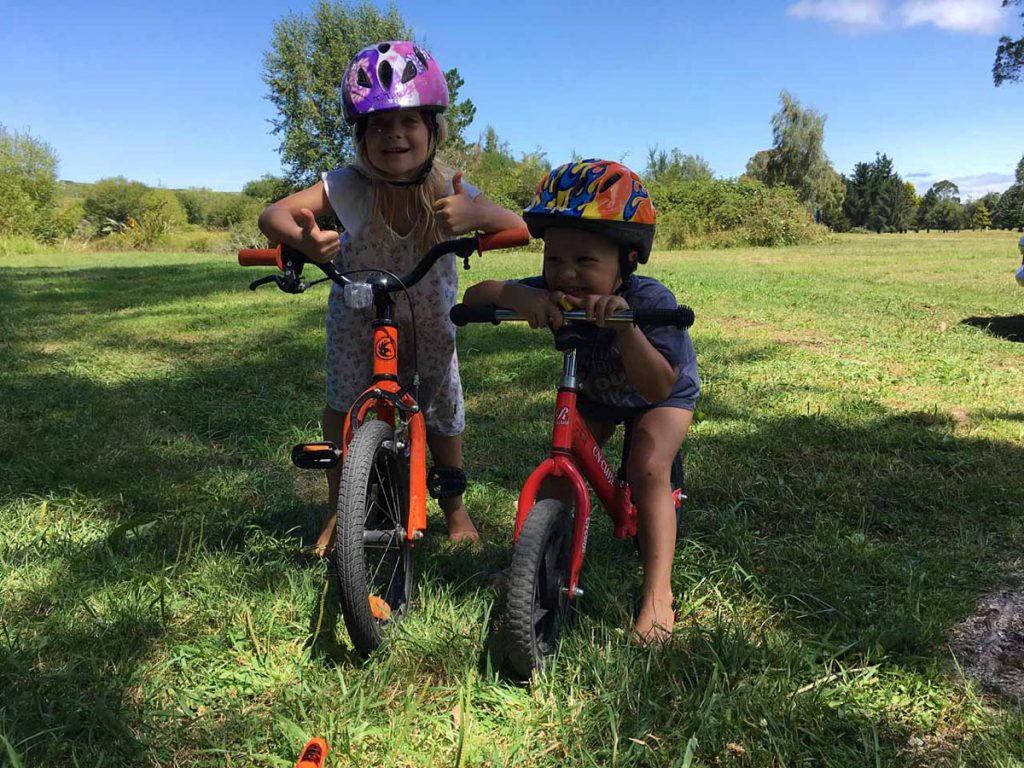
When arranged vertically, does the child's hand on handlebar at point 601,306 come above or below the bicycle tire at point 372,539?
above

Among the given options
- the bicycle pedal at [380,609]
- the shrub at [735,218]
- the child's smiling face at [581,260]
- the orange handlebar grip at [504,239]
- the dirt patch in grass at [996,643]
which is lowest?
the dirt patch in grass at [996,643]

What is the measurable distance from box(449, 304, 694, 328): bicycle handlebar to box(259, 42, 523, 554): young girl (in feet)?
1.17

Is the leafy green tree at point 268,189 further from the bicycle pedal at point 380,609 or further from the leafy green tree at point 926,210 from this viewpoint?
the leafy green tree at point 926,210

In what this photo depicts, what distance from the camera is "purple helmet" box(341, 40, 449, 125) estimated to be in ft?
7.45

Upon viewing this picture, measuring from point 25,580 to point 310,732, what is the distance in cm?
140

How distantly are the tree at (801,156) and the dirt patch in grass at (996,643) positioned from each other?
55945mm

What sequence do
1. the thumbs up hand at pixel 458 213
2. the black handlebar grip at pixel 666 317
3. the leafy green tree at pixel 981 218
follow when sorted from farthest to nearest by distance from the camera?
1. the leafy green tree at pixel 981 218
2. the thumbs up hand at pixel 458 213
3. the black handlebar grip at pixel 666 317

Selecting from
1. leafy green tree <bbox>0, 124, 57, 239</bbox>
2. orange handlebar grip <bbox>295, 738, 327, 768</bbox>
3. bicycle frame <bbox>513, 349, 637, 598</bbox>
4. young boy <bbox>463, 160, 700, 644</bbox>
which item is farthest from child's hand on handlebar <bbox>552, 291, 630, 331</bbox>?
leafy green tree <bbox>0, 124, 57, 239</bbox>

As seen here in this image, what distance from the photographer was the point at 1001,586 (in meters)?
2.44

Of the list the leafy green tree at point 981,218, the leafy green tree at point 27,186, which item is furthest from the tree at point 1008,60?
the leafy green tree at point 981,218

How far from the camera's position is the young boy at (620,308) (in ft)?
6.61

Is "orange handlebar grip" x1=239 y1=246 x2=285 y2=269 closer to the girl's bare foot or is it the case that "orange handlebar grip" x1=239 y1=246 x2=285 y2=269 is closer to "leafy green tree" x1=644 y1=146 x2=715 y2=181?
the girl's bare foot

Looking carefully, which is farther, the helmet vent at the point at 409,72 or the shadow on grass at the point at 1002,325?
the shadow on grass at the point at 1002,325

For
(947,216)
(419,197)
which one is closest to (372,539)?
(419,197)
